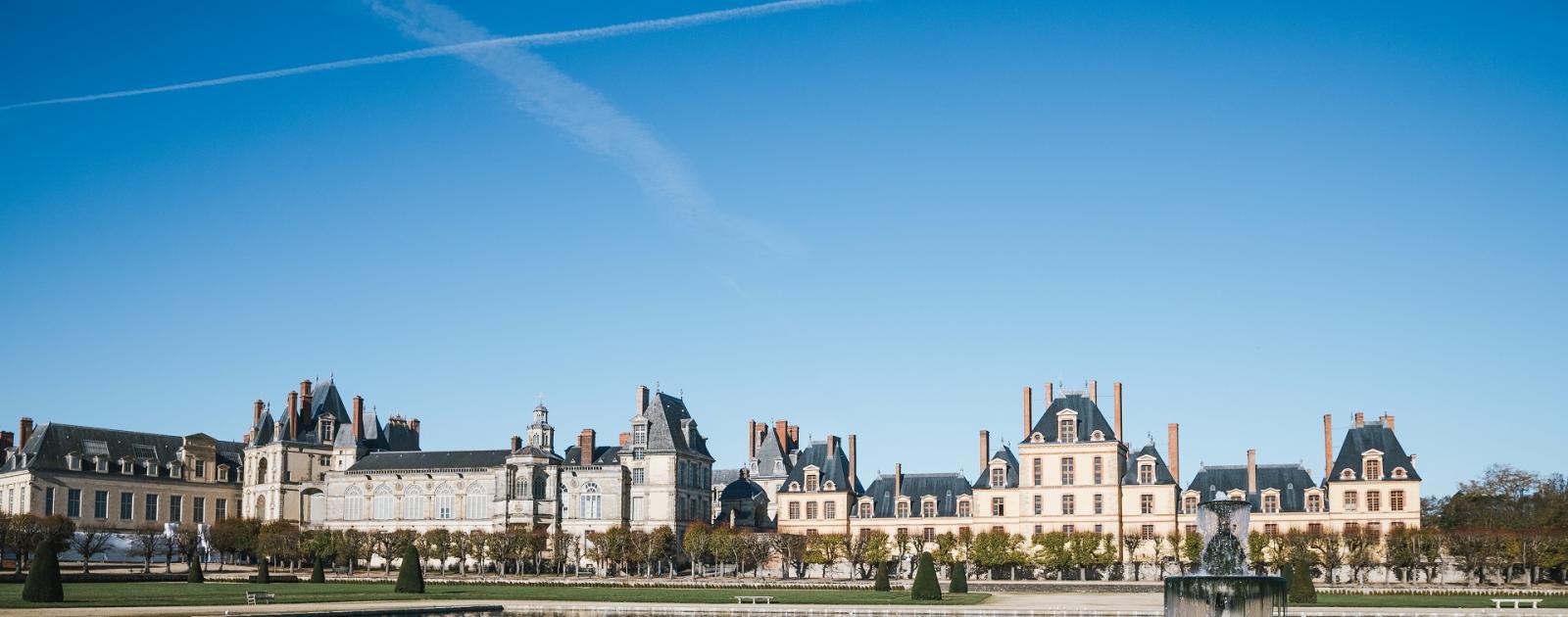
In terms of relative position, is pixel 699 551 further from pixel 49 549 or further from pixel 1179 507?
pixel 49 549

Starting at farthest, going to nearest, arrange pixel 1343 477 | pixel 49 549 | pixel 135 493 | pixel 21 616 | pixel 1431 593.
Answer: pixel 135 493 → pixel 1343 477 → pixel 1431 593 → pixel 49 549 → pixel 21 616

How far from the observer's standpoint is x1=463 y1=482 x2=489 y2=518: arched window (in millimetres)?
86438

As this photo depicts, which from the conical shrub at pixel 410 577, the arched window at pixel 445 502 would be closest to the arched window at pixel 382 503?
the arched window at pixel 445 502

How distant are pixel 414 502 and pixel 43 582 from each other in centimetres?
4574

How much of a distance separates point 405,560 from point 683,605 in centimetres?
1298

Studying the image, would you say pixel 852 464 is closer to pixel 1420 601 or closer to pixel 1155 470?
pixel 1155 470

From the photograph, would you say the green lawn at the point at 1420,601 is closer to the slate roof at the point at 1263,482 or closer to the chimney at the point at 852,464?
the slate roof at the point at 1263,482

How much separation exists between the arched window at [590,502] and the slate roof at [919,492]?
1439 cm

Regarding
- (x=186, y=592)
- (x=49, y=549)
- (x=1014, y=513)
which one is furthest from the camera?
(x=1014, y=513)

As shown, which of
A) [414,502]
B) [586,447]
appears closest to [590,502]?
[586,447]

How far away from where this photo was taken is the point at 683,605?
145 feet

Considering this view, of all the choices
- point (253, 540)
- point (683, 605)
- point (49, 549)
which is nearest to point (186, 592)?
point (49, 549)

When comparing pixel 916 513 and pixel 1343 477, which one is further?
pixel 916 513

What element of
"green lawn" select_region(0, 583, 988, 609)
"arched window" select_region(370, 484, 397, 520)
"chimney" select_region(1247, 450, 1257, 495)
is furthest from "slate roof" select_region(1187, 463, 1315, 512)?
"arched window" select_region(370, 484, 397, 520)
